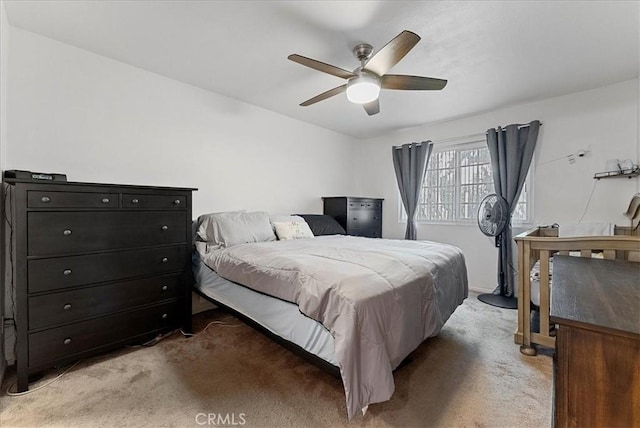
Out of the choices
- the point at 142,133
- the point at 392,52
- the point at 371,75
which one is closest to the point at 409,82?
the point at 371,75

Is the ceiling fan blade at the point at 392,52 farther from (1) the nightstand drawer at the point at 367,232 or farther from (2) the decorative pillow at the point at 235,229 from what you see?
(1) the nightstand drawer at the point at 367,232

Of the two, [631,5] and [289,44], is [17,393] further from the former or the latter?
[631,5]

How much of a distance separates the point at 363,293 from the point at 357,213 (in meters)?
Answer: 2.92

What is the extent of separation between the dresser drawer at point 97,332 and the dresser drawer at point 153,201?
2.60 feet

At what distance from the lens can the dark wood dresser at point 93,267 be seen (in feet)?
5.35

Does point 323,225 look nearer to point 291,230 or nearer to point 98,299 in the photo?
point 291,230

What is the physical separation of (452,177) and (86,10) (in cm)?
419

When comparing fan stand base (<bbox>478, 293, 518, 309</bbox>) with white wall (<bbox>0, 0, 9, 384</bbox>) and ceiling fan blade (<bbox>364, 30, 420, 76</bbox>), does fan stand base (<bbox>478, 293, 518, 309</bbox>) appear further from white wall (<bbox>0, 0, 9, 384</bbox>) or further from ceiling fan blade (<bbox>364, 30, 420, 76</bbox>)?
white wall (<bbox>0, 0, 9, 384</bbox>)

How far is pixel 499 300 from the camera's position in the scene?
321 cm

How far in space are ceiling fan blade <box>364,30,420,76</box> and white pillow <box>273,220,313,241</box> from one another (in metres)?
1.77

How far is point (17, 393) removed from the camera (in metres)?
1.58

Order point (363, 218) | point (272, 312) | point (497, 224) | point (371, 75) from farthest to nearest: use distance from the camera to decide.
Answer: point (363, 218)
point (497, 224)
point (371, 75)
point (272, 312)

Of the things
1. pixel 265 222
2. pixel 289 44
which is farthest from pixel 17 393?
pixel 289 44

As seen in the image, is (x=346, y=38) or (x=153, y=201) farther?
(x=153, y=201)
